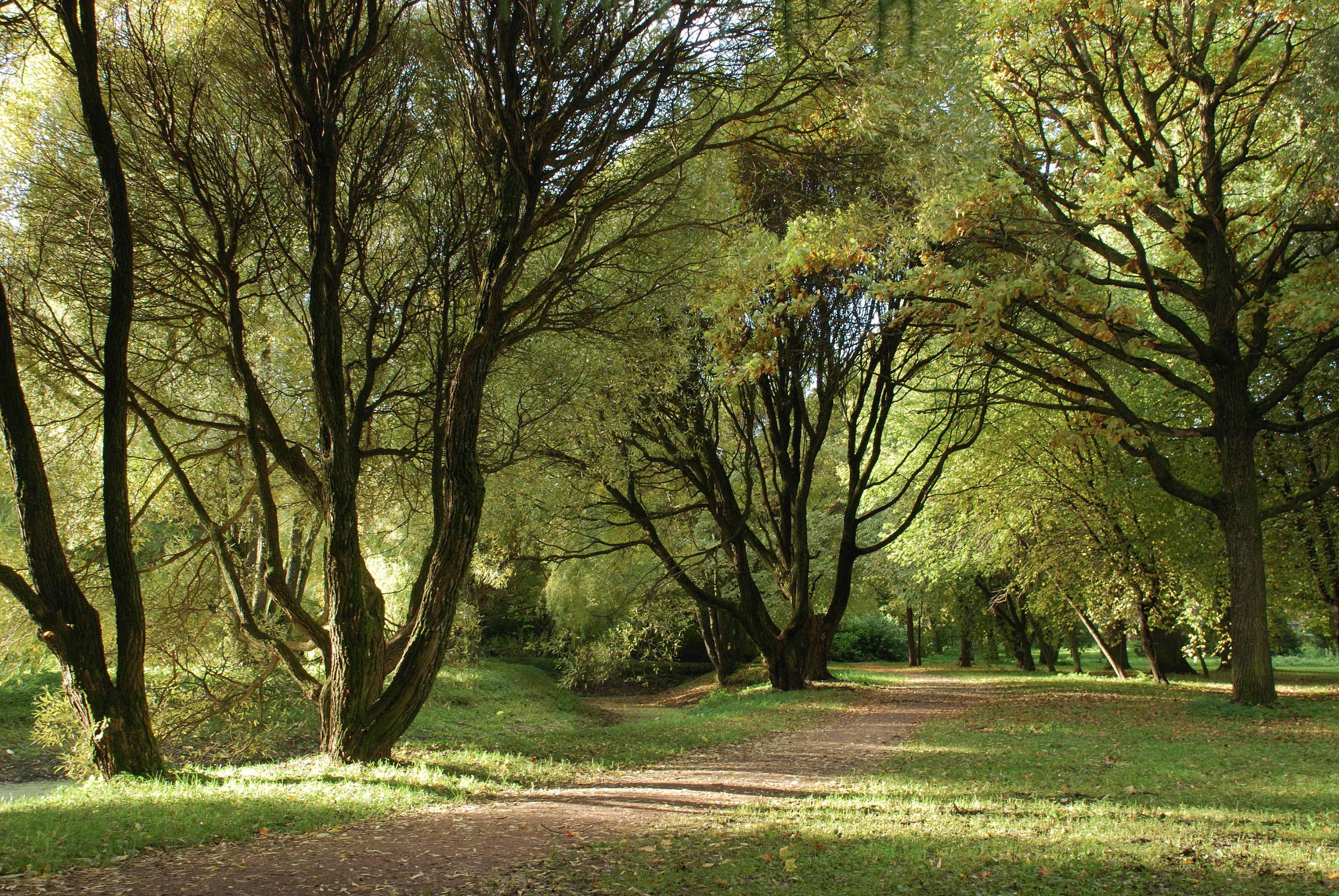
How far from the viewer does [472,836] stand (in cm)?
515

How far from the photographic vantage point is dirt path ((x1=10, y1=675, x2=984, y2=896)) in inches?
159

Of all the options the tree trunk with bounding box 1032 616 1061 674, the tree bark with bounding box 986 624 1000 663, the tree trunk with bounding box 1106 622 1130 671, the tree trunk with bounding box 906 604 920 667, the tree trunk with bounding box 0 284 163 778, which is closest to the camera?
the tree trunk with bounding box 0 284 163 778

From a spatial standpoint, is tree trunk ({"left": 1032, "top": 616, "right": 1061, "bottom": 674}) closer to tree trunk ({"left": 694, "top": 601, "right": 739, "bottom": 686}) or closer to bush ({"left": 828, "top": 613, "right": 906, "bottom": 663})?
tree trunk ({"left": 694, "top": 601, "right": 739, "bottom": 686})

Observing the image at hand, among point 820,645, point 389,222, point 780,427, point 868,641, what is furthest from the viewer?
point 868,641

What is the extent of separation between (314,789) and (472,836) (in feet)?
6.58

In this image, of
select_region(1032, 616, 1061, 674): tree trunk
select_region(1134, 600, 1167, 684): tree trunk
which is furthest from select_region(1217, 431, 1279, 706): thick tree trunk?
select_region(1032, 616, 1061, 674): tree trunk

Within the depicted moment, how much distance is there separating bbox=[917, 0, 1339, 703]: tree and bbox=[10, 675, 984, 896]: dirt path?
6175 millimetres

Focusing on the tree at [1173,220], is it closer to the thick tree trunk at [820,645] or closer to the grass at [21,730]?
the thick tree trunk at [820,645]

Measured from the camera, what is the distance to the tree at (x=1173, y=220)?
10375 millimetres

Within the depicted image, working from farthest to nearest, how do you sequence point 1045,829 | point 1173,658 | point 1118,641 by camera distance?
1. point 1173,658
2. point 1118,641
3. point 1045,829

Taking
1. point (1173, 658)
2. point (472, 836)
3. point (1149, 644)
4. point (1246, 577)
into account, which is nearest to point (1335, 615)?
point (1149, 644)

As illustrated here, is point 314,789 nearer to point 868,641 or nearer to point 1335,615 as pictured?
point 1335,615

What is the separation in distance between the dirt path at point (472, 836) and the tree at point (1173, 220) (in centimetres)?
617

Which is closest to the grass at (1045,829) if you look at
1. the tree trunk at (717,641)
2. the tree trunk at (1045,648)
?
the tree trunk at (717,641)
